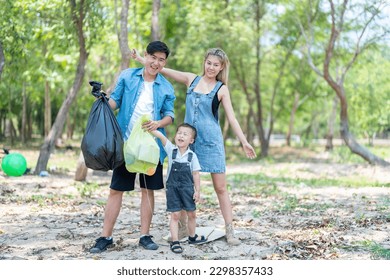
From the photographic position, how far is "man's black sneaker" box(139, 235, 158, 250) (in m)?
5.14

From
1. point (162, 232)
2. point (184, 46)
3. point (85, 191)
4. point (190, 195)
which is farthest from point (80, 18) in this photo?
point (184, 46)

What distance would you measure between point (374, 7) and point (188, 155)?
458 inches

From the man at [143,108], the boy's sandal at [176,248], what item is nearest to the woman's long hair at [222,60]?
the man at [143,108]

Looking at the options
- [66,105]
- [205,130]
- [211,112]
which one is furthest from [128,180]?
[66,105]

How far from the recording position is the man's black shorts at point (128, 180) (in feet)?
16.6

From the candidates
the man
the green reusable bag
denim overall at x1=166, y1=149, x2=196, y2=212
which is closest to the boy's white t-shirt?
the man

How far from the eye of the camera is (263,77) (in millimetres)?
28359

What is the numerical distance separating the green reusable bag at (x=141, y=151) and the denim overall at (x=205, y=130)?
1.75ft

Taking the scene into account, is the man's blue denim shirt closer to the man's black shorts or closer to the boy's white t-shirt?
the boy's white t-shirt

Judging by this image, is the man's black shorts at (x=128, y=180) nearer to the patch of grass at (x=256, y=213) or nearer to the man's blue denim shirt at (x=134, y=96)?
the man's blue denim shirt at (x=134, y=96)

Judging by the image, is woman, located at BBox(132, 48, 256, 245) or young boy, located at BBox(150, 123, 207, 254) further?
woman, located at BBox(132, 48, 256, 245)

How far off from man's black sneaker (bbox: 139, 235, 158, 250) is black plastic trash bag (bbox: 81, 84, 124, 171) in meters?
0.84

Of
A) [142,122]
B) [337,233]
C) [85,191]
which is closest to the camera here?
[142,122]

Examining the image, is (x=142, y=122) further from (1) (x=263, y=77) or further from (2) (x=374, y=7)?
(1) (x=263, y=77)
